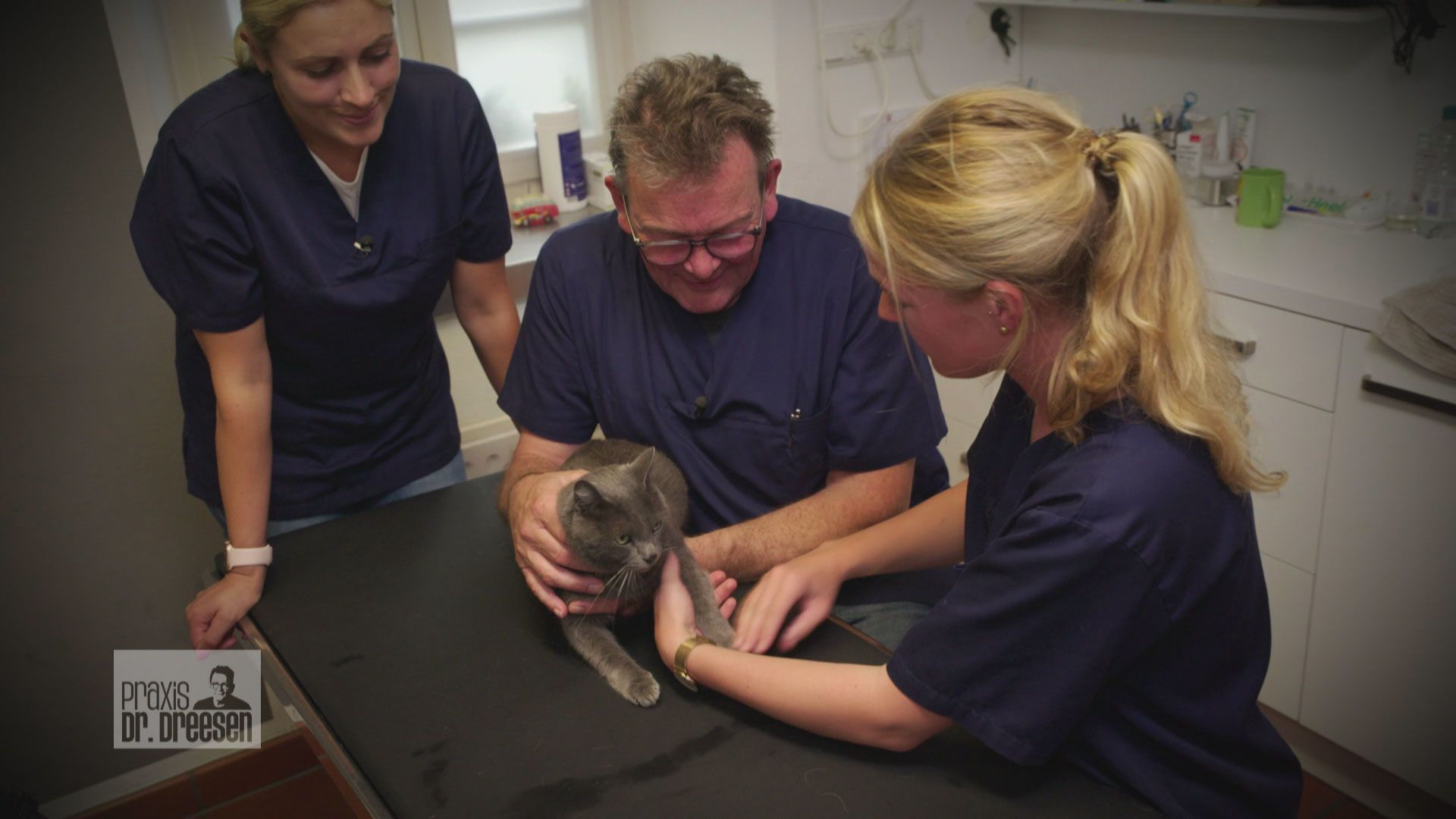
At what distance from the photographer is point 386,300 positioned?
68.7 inches

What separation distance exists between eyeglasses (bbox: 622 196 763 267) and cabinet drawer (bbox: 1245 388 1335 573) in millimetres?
1209

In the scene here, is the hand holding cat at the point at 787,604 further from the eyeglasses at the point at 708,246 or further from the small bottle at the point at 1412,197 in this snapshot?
the small bottle at the point at 1412,197

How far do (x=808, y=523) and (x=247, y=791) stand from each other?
5.77 feet

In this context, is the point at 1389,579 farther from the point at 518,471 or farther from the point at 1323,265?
the point at 518,471

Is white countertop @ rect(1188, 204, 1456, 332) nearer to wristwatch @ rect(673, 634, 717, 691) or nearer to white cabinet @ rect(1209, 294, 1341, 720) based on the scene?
white cabinet @ rect(1209, 294, 1341, 720)

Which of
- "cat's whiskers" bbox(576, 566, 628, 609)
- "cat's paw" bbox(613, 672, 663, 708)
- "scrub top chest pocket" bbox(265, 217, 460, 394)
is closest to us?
"cat's paw" bbox(613, 672, 663, 708)

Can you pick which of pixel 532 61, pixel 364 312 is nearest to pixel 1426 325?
pixel 364 312

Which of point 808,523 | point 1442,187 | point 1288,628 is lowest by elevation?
point 1288,628

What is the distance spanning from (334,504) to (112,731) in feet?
3.46

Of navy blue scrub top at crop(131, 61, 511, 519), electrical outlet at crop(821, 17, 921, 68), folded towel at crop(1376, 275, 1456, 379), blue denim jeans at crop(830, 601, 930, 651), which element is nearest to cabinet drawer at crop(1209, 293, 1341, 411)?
folded towel at crop(1376, 275, 1456, 379)

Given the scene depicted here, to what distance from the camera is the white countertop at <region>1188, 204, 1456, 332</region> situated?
2070 mm

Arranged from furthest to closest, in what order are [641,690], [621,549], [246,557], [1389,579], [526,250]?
[526,250]
[1389,579]
[246,557]
[621,549]
[641,690]

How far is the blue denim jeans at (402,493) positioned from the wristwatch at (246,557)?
194 millimetres

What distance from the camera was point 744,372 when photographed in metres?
1.57
